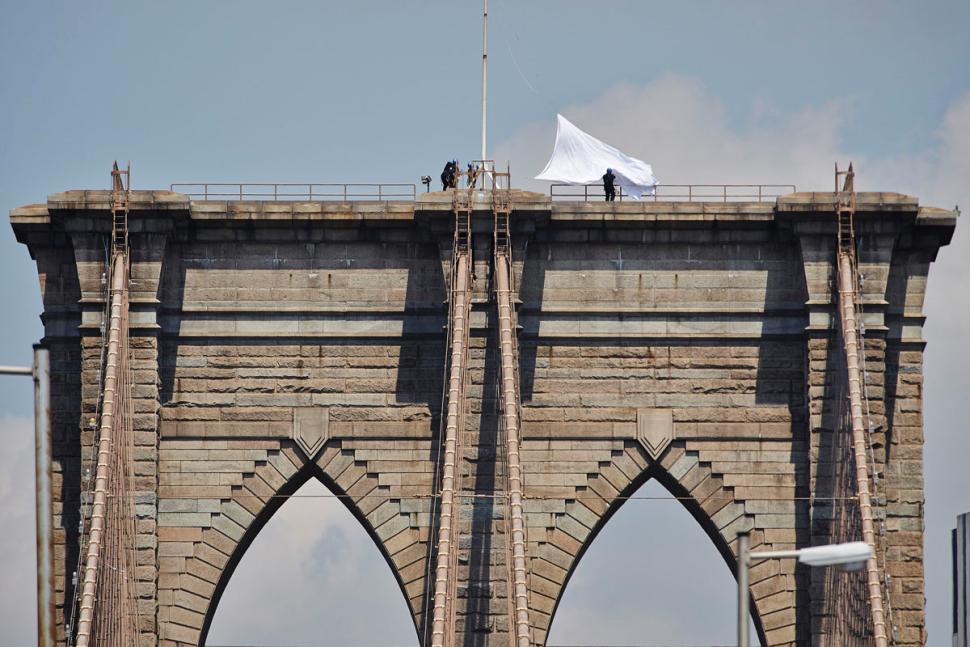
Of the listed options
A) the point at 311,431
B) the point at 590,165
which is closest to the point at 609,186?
the point at 590,165

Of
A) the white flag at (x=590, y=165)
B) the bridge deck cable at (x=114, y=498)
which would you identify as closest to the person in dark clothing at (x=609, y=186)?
the white flag at (x=590, y=165)

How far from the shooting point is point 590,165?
5416cm

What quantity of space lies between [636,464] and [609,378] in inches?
82.6

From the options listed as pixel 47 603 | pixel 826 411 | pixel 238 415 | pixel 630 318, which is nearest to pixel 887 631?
pixel 826 411

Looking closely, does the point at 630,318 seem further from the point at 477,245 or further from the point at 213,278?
the point at 213,278

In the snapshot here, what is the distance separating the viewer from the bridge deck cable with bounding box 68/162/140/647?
155 feet

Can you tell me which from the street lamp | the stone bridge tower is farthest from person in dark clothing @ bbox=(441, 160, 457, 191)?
the street lamp

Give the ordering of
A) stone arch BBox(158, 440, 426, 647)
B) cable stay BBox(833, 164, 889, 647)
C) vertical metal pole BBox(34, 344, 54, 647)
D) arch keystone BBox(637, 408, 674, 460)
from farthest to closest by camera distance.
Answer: arch keystone BBox(637, 408, 674, 460)
stone arch BBox(158, 440, 426, 647)
cable stay BBox(833, 164, 889, 647)
vertical metal pole BBox(34, 344, 54, 647)

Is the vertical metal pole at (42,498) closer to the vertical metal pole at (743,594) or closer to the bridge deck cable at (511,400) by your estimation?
the vertical metal pole at (743,594)

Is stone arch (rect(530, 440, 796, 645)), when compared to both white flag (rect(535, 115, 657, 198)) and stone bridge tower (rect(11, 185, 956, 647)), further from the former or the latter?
white flag (rect(535, 115, 657, 198))

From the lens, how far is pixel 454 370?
48.4 metres

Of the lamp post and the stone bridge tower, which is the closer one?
the lamp post

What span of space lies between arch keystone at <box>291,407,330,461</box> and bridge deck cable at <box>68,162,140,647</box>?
383 centimetres

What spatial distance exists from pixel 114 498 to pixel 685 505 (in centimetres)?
1317
